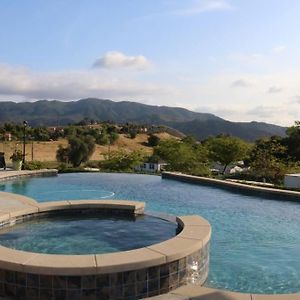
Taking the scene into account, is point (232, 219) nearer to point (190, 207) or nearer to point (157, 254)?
point (190, 207)

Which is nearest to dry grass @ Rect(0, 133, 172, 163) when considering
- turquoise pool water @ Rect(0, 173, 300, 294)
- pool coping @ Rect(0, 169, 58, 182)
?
pool coping @ Rect(0, 169, 58, 182)

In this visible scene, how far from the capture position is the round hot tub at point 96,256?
5.16 metres

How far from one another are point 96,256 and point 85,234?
255cm

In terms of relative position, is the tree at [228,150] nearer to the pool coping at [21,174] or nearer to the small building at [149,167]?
the small building at [149,167]

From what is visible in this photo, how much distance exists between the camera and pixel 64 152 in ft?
144

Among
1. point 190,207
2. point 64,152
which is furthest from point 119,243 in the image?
point 64,152

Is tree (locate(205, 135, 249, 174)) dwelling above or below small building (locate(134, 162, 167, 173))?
above

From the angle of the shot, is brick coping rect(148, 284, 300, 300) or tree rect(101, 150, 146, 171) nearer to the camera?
brick coping rect(148, 284, 300, 300)

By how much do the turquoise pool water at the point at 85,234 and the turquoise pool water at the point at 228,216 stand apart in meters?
1.34

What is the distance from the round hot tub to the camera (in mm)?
5156

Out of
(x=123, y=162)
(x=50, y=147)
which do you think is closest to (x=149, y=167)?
(x=123, y=162)

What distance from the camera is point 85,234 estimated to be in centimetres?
804

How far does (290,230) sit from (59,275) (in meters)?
6.78

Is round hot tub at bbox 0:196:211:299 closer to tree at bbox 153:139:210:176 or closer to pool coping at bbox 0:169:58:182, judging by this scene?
pool coping at bbox 0:169:58:182
